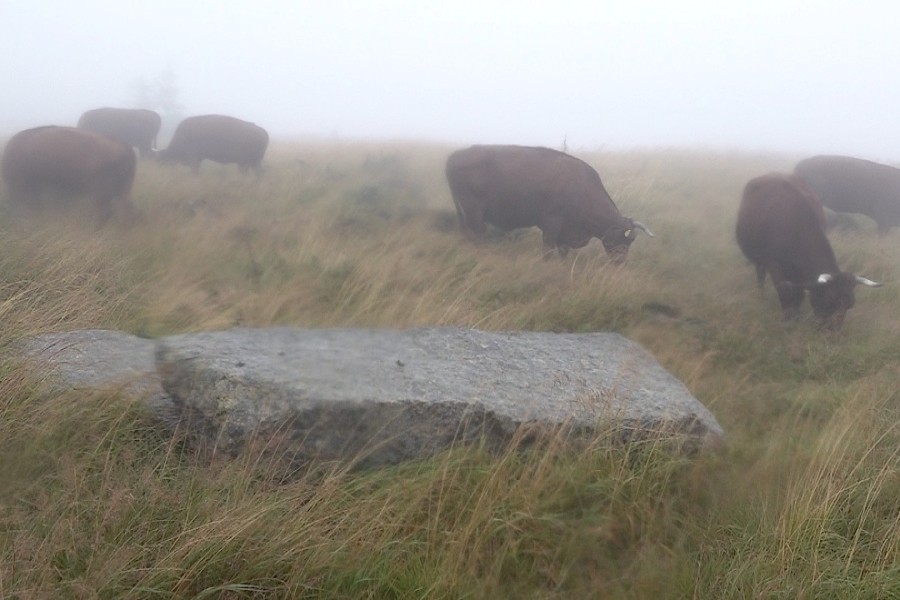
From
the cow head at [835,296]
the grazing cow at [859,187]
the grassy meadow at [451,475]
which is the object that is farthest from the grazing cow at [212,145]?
the cow head at [835,296]

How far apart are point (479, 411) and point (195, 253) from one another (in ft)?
16.0

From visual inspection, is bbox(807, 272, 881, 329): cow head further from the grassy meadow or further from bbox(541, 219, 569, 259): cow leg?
bbox(541, 219, 569, 259): cow leg

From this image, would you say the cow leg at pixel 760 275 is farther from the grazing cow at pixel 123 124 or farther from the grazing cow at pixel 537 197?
the grazing cow at pixel 123 124

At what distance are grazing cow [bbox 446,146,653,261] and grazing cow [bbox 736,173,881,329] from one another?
4.41ft

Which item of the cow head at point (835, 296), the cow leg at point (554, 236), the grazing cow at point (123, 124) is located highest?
the cow head at point (835, 296)

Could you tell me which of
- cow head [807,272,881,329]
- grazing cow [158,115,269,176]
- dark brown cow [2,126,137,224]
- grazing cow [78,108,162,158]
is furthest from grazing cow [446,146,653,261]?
grazing cow [78,108,162,158]

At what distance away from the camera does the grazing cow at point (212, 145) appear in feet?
46.2

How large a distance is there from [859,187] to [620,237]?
596cm

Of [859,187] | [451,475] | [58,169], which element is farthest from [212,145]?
[451,475]

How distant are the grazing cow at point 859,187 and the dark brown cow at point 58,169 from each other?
10.5 m

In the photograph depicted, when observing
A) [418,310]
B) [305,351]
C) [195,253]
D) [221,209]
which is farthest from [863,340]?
[221,209]

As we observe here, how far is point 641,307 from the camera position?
700cm

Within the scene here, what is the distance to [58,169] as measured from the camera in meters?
8.86

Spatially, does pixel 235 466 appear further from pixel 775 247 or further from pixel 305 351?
pixel 775 247
